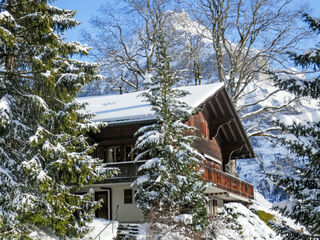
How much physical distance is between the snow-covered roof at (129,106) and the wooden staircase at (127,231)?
4.80 meters

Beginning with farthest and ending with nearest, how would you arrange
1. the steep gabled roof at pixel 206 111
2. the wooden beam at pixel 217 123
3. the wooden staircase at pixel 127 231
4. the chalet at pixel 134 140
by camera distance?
the wooden beam at pixel 217 123 → the steep gabled roof at pixel 206 111 → the chalet at pixel 134 140 → the wooden staircase at pixel 127 231

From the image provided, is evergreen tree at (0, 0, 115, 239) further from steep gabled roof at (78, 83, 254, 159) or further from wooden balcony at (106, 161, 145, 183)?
wooden balcony at (106, 161, 145, 183)

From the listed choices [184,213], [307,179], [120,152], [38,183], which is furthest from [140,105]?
[307,179]

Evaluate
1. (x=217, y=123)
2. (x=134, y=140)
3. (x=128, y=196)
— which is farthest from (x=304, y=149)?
(x=217, y=123)

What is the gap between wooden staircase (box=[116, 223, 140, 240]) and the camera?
1984 centimetres

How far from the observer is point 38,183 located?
13.5m

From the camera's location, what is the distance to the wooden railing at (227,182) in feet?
75.2

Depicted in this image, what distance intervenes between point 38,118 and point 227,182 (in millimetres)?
14136

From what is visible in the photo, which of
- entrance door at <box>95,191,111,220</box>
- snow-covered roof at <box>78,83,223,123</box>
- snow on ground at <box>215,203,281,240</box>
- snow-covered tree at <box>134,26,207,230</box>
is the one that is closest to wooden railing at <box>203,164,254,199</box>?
snow on ground at <box>215,203,281,240</box>

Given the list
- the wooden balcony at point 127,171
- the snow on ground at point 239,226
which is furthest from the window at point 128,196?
the snow on ground at point 239,226

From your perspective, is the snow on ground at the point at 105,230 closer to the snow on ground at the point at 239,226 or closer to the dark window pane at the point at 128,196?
the dark window pane at the point at 128,196

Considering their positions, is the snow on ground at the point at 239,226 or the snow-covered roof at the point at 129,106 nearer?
the snow-covered roof at the point at 129,106

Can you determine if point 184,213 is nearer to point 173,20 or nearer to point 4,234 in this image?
point 4,234

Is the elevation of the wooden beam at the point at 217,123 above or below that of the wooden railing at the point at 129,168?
above
